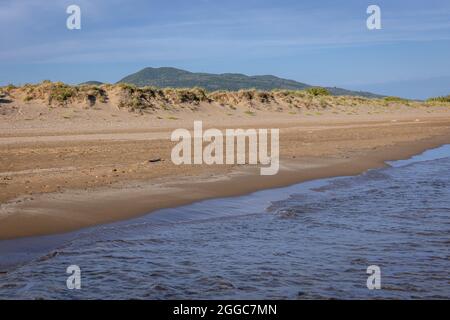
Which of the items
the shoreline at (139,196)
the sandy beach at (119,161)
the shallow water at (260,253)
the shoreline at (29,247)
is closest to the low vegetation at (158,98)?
the sandy beach at (119,161)

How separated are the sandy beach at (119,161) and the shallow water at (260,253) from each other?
842mm

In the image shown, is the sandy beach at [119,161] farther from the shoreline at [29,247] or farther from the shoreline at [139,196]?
the shoreline at [29,247]

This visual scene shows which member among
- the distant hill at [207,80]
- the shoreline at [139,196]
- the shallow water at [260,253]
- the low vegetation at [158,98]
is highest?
the distant hill at [207,80]

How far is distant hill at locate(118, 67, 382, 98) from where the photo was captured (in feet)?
360

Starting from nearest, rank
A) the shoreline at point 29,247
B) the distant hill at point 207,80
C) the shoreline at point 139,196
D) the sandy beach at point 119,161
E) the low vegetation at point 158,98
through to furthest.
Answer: the shoreline at point 29,247, the shoreline at point 139,196, the sandy beach at point 119,161, the low vegetation at point 158,98, the distant hill at point 207,80

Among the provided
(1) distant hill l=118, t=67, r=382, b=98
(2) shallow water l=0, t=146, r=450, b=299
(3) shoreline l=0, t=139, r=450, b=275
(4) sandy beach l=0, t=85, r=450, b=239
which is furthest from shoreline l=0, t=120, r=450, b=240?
(1) distant hill l=118, t=67, r=382, b=98

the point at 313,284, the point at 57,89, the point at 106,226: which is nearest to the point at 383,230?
the point at 313,284

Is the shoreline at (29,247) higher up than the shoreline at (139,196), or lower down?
lower down

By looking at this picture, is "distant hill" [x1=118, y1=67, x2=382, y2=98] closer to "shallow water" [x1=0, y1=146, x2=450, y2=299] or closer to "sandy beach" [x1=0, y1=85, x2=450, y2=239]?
"sandy beach" [x1=0, y1=85, x2=450, y2=239]

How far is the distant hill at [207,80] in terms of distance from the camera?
10975 cm

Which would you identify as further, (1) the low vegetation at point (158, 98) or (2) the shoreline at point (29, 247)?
(1) the low vegetation at point (158, 98)

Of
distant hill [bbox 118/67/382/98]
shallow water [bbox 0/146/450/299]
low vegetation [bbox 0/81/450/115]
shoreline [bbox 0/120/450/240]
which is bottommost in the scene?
shallow water [bbox 0/146/450/299]

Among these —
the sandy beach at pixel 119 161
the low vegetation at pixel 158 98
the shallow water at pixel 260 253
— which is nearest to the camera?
the shallow water at pixel 260 253

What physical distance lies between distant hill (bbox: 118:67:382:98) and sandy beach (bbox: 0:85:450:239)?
78.4m
